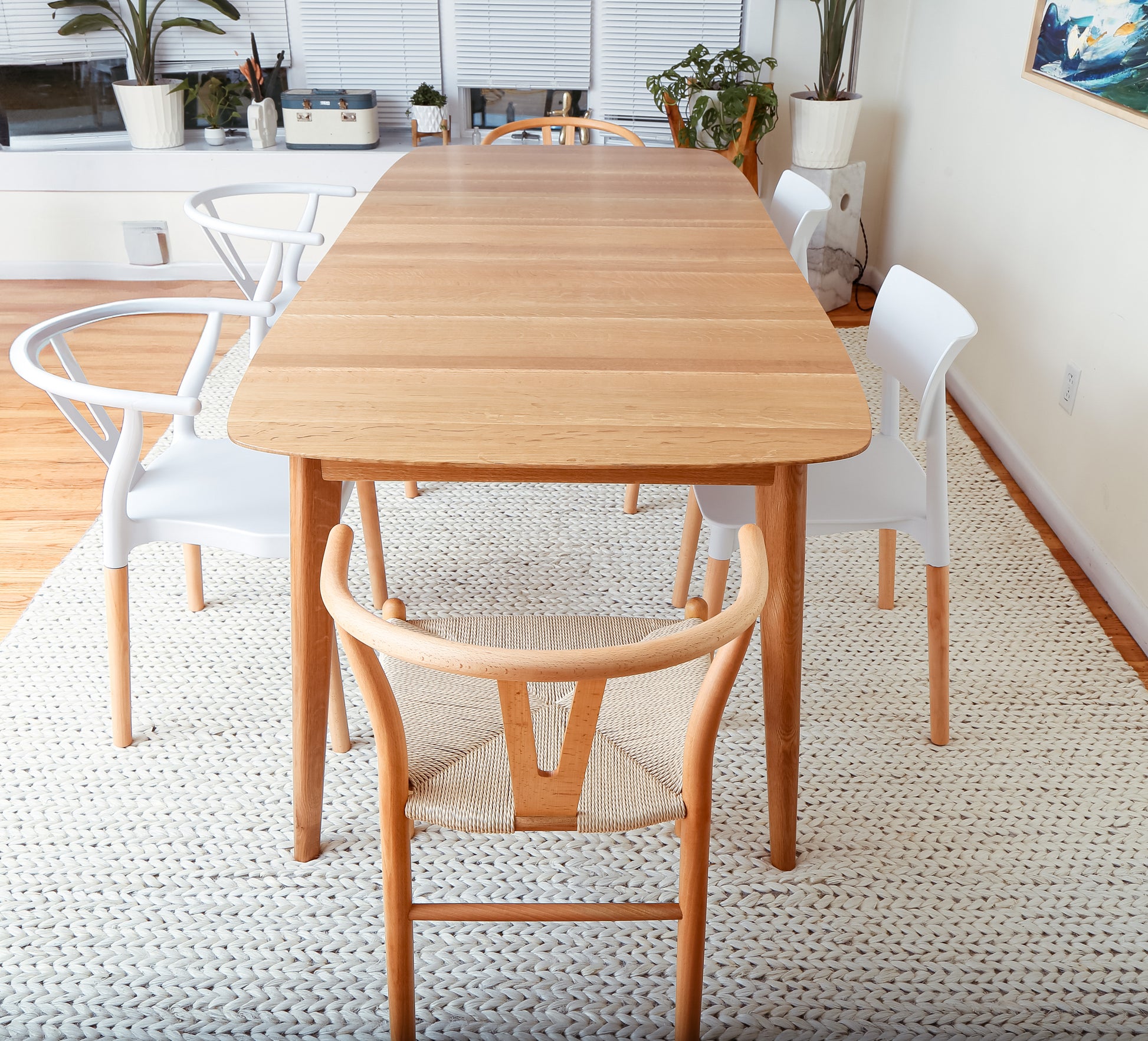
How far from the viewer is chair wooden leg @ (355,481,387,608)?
1.91m

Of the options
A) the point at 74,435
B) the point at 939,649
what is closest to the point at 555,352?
the point at 939,649

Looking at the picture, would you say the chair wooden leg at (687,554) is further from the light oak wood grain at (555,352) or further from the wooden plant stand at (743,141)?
the wooden plant stand at (743,141)

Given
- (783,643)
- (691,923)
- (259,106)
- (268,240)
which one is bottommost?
(691,923)

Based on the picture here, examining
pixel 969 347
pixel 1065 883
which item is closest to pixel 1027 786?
pixel 1065 883

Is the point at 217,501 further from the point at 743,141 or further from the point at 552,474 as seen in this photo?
the point at 743,141

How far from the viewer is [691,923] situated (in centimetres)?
120

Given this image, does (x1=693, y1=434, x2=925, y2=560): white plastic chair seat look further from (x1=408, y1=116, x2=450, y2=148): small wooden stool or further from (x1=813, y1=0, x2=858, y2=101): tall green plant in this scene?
(x1=408, y1=116, x2=450, y2=148): small wooden stool

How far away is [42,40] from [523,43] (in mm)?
1847

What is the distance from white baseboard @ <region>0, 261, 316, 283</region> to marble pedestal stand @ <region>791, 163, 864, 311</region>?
225cm

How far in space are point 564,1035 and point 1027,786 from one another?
88 centimetres

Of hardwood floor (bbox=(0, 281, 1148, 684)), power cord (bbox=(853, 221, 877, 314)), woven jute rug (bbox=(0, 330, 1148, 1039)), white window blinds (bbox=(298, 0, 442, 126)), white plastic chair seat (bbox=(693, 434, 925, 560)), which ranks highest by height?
white window blinds (bbox=(298, 0, 442, 126))

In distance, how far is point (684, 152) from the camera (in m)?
2.67

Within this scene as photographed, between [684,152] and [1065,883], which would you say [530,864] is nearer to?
[1065,883]

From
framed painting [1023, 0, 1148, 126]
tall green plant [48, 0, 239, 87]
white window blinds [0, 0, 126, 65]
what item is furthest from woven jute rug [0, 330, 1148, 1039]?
white window blinds [0, 0, 126, 65]
